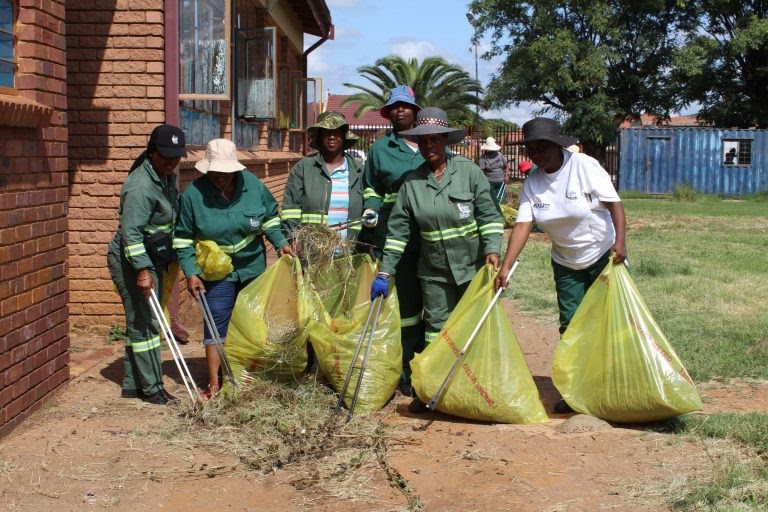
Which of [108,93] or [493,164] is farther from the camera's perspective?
[493,164]

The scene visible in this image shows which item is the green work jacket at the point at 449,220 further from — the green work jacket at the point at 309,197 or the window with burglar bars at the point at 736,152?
the window with burglar bars at the point at 736,152

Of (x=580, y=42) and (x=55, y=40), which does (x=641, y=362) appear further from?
(x=580, y=42)

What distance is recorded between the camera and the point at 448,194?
565 centimetres

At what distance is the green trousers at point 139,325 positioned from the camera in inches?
230

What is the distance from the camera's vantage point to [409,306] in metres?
6.19

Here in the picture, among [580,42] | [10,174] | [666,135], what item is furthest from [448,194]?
[580,42]

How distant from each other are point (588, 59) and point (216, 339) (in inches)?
1181

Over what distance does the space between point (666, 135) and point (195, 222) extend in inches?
1106

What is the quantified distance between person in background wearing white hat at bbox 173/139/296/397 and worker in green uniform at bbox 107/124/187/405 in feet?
0.45

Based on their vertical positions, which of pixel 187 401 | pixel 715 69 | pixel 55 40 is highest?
pixel 715 69

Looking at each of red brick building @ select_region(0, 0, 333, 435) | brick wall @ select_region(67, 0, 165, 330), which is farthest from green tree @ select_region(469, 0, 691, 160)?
Result: brick wall @ select_region(67, 0, 165, 330)

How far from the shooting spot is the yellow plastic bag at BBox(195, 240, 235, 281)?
581 centimetres

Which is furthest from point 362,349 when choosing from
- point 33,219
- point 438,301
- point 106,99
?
point 106,99

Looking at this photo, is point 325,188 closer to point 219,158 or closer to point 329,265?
point 329,265
